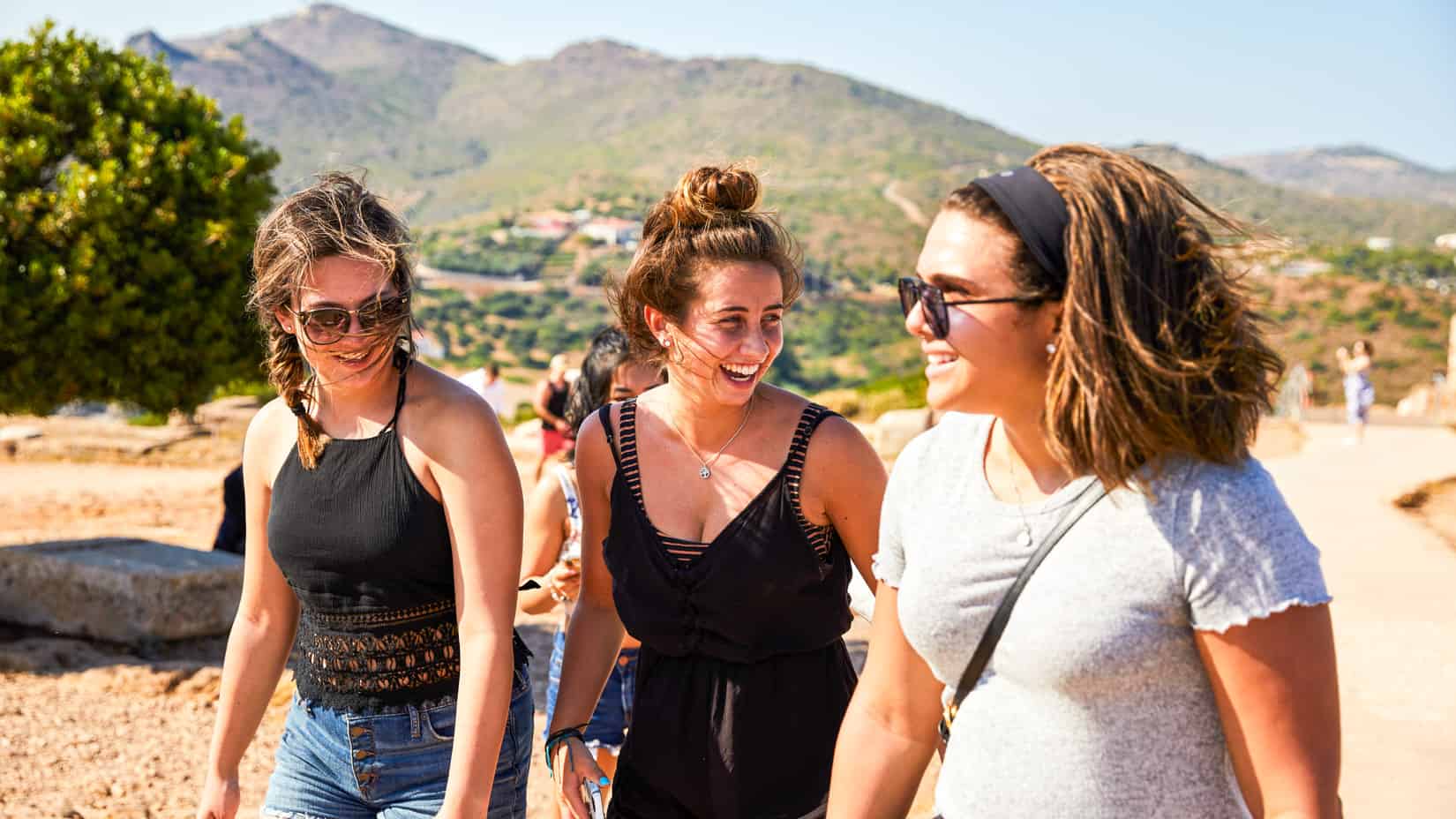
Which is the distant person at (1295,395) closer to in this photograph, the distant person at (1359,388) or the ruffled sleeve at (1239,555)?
the distant person at (1359,388)

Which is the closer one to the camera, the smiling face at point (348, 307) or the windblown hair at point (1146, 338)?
the windblown hair at point (1146, 338)

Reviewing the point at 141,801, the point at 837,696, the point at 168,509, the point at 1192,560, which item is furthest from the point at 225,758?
the point at 168,509

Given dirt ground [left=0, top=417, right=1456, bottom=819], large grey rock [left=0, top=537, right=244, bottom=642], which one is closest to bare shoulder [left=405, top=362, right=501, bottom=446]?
dirt ground [left=0, top=417, right=1456, bottom=819]

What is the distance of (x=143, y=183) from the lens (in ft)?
22.8

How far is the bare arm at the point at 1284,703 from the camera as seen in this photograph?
1.56 m

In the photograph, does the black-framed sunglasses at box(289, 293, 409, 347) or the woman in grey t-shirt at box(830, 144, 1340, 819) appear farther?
the black-framed sunglasses at box(289, 293, 409, 347)

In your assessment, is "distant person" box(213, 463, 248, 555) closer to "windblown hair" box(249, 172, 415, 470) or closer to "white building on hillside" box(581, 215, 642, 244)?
"windblown hair" box(249, 172, 415, 470)

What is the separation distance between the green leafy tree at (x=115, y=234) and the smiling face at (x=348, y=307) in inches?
195

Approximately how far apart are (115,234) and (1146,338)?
21.5 ft

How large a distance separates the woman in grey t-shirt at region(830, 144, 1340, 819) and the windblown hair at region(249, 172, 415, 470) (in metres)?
1.12

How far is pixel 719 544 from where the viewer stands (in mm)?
2504

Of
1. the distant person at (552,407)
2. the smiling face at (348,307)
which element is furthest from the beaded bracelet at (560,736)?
the distant person at (552,407)

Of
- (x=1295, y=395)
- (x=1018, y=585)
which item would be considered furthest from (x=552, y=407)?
(x=1295, y=395)

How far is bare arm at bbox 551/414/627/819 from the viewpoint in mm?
2697
